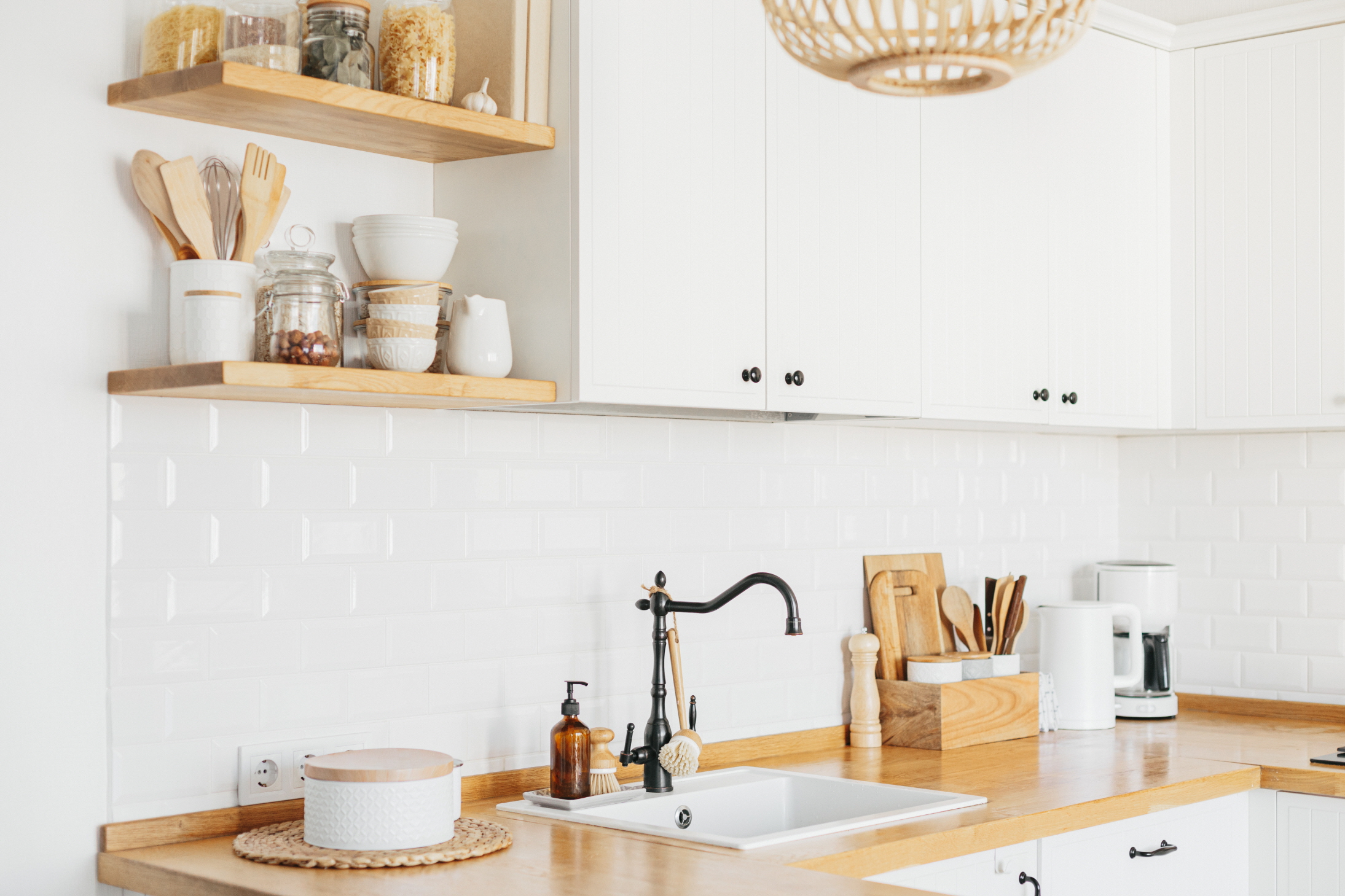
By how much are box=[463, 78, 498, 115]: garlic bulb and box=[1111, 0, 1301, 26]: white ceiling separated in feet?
6.06

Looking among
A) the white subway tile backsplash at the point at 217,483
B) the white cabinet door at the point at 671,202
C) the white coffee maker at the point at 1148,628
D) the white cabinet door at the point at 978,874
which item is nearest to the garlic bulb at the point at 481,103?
the white cabinet door at the point at 671,202

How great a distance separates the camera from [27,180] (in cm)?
208

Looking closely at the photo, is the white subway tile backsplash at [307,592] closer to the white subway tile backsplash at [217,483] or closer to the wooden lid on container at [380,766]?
the white subway tile backsplash at [217,483]

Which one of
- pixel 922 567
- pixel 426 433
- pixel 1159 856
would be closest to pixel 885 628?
pixel 922 567

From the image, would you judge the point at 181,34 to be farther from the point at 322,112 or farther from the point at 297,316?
the point at 297,316

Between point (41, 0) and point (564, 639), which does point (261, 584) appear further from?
point (41, 0)

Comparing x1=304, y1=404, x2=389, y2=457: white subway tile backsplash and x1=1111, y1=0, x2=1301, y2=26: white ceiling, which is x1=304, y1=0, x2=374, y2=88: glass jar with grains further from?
x1=1111, y1=0, x2=1301, y2=26: white ceiling

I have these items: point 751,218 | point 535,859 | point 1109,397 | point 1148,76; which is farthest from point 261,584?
point 1148,76

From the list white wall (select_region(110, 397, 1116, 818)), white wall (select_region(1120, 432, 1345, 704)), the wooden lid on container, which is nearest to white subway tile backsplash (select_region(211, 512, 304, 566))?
white wall (select_region(110, 397, 1116, 818))

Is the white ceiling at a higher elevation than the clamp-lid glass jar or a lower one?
higher

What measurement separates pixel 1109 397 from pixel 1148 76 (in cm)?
82

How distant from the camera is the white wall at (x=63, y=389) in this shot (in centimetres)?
205

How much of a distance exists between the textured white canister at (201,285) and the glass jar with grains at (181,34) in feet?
0.94

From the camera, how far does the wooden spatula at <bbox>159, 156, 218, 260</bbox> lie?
2.12m
